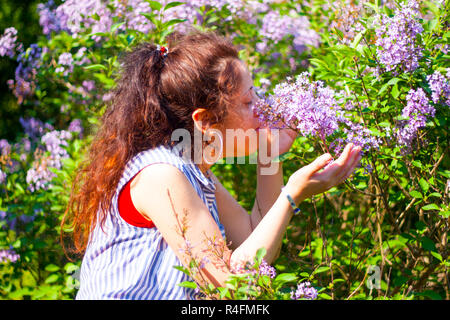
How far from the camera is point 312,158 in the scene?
2365 mm

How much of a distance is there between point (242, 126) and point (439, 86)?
2.13 ft

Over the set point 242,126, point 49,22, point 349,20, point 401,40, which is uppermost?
point 49,22

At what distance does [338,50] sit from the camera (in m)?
1.83

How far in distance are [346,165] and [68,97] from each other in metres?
2.44

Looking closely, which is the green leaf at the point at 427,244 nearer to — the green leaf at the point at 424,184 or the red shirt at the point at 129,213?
the green leaf at the point at 424,184

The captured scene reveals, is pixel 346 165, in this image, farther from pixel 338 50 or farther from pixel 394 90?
pixel 338 50

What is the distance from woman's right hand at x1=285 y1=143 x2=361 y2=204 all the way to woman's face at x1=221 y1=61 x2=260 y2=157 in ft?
1.00

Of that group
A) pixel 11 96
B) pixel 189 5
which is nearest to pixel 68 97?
pixel 189 5

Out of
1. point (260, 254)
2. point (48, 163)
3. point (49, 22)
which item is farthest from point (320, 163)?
point (49, 22)

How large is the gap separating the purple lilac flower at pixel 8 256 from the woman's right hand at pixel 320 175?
72.7 inches

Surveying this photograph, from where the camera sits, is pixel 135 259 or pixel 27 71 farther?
pixel 27 71

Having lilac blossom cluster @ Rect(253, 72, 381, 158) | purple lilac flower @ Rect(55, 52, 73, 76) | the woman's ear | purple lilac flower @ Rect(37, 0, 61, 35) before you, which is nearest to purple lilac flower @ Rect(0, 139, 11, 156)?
purple lilac flower @ Rect(55, 52, 73, 76)

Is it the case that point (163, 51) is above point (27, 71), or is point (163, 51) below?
below

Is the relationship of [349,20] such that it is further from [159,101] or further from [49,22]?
[49,22]
